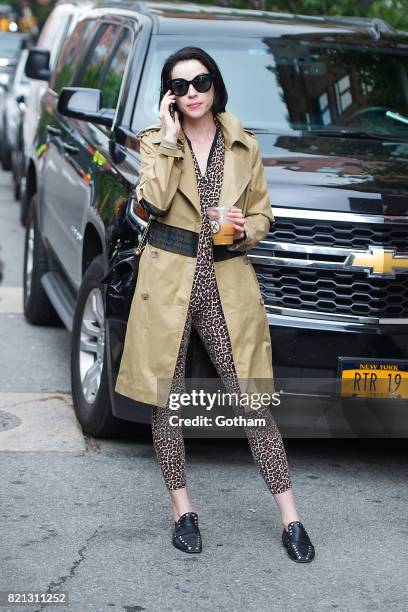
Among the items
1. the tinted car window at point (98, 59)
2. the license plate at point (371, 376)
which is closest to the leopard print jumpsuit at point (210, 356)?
the license plate at point (371, 376)

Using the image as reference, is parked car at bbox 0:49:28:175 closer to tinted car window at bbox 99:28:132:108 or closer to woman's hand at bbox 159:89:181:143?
tinted car window at bbox 99:28:132:108

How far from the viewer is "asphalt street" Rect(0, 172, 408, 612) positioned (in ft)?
14.5

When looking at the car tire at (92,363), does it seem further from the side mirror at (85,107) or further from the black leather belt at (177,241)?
the black leather belt at (177,241)

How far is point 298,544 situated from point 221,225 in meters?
1.19

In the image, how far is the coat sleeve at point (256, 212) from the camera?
4.65 meters

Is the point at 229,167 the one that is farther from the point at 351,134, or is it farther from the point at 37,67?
the point at 37,67

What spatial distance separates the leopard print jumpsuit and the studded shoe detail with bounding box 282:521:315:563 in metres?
0.15

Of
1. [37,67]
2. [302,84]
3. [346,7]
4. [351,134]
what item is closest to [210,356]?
[351,134]

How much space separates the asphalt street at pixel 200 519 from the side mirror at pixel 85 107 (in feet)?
4.85

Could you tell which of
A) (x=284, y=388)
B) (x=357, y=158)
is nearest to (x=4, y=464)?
(x=284, y=388)

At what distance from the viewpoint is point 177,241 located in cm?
466

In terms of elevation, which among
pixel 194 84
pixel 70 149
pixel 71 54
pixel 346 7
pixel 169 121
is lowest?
pixel 346 7

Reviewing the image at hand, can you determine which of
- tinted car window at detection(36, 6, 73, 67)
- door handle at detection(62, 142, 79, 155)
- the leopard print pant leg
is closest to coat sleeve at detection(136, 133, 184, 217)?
the leopard print pant leg

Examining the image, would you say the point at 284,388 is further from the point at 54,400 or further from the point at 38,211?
the point at 38,211
